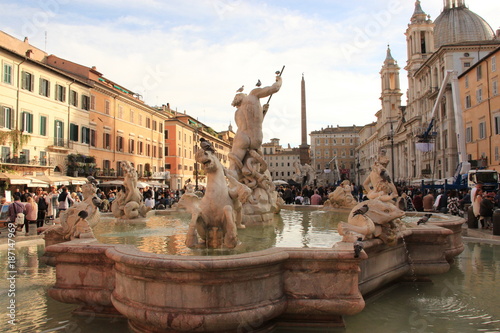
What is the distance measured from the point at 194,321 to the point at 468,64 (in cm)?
5187

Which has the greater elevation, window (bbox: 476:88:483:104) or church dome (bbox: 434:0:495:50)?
church dome (bbox: 434:0:495:50)

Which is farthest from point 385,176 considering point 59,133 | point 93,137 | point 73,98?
point 93,137

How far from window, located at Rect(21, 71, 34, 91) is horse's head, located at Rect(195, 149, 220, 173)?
2536 cm

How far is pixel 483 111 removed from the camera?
35625mm

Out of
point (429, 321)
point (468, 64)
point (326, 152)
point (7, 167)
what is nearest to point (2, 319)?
point (429, 321)

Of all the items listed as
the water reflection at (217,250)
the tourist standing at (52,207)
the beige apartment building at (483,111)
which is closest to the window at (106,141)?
the tourist standing at (52,207)

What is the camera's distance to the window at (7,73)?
24312 millimetres

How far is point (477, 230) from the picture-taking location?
11.2 m

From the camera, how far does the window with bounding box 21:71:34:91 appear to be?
25.9 meters

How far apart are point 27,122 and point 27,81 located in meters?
2.54

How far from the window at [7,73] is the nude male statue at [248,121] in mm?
21518

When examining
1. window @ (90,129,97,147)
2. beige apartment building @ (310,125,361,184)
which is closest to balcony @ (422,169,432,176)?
window @ (90,129,97,147)

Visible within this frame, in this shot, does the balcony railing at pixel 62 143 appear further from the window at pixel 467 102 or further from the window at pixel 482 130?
the window at pixel 467 102

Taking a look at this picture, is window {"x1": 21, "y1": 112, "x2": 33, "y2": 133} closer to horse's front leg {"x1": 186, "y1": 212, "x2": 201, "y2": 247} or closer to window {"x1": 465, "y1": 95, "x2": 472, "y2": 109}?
horse's front leg {"x1": 186, "y1": 212, "x2": 201, "y2": 247}
